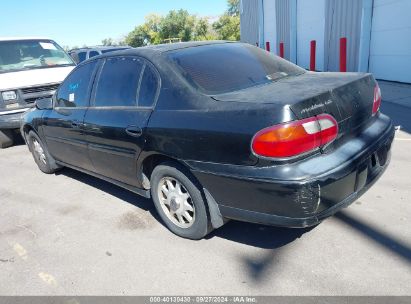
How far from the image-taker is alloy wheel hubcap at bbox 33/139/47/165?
5418 millimetres

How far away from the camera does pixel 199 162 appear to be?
9.10 feet

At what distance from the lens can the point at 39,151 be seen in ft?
18.0

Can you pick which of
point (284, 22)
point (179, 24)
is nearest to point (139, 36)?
point (179, 24)

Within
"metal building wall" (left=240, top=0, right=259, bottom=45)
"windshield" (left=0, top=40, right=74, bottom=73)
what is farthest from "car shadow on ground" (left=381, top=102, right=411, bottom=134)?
"metal building wall" (left=240, top=0, right=259, bottom=45)

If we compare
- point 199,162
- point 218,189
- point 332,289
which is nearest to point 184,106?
point 199,162

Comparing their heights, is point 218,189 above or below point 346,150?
below

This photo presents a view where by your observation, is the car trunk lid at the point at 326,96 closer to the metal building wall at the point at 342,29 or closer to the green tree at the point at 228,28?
the metal building wall at the point at 342,29

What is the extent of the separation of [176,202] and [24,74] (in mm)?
5622

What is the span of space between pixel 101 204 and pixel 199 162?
1929 mm

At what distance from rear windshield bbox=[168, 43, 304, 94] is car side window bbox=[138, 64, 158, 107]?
0.23 metres

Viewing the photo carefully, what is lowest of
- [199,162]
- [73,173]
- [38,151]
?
[73,173]

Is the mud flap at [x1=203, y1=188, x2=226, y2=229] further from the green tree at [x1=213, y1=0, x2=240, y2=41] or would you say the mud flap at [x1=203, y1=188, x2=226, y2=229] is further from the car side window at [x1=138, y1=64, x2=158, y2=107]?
the green tree at [x1=213, y1=0, x2=240, y2=41]

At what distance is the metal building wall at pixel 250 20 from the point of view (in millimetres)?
18938

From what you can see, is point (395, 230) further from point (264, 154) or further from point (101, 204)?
point (101, 204)
